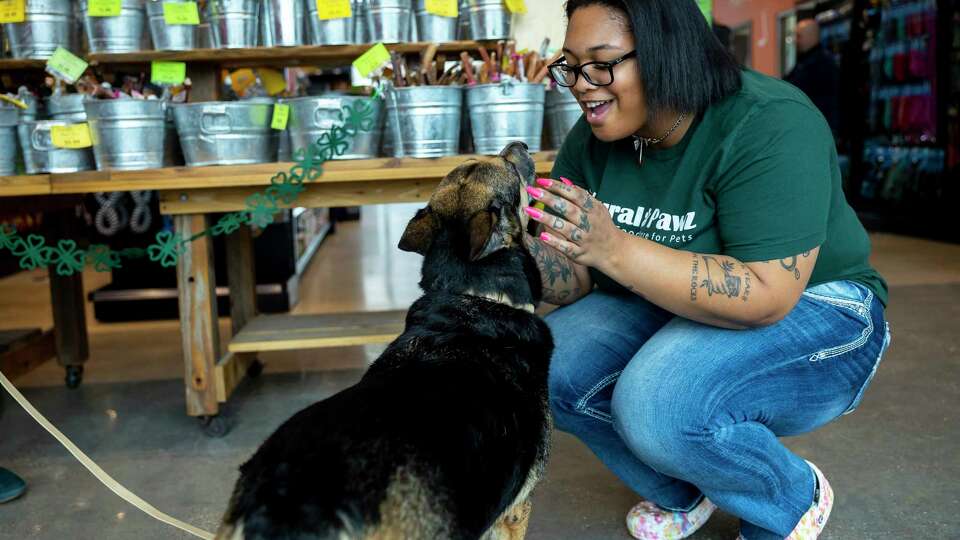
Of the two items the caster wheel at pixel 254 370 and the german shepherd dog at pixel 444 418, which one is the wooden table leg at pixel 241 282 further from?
the german shepherd dog at pixel 444 418

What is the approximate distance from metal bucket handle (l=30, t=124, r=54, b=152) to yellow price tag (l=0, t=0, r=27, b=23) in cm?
51

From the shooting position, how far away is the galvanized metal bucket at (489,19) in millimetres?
3639

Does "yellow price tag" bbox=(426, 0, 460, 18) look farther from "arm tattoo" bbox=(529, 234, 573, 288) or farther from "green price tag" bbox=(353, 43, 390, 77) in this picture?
"arm tattoo" bbox=(529, 234, 573, 288)

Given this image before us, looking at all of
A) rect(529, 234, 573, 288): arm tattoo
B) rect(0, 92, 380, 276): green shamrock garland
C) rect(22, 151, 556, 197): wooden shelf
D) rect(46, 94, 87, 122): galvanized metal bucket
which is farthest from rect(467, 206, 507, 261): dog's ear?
rect(46, 94, 87, 122): galvanized metal bucket

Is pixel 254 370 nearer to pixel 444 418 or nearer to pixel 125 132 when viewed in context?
pixel 125 132

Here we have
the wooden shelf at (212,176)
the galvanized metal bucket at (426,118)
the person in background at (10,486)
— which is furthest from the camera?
the galvanized metal bucket at (426,118)

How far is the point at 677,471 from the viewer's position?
2.11 meters

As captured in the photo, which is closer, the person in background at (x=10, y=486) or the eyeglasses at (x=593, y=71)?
the eyeglasses at (x=593, y=71)

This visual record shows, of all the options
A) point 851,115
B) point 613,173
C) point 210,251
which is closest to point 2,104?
point 210,251

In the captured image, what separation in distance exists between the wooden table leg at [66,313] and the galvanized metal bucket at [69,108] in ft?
2.88

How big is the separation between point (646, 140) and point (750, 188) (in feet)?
1.20

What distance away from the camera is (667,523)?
243cm

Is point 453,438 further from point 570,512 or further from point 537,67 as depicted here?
point 537,67

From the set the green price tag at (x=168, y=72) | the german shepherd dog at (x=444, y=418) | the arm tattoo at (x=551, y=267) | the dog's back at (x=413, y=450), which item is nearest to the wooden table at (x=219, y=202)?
the green price tag at (x=168, y=72)
